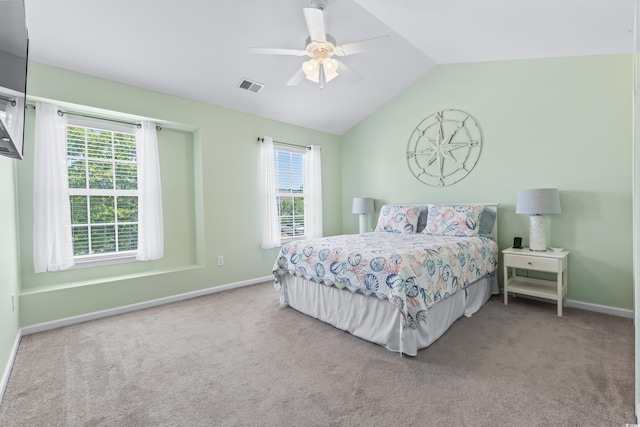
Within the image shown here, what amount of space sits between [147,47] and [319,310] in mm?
3067

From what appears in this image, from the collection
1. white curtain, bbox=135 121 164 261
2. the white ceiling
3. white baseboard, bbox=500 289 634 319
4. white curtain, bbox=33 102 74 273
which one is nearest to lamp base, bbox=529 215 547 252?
white baseboard, bbox=500 289 634 319

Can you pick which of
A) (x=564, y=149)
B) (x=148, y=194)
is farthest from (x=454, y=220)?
(x=148, y=194)

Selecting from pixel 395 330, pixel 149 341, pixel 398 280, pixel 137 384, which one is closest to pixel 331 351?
pixel 395 330

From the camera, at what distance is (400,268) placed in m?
2.08

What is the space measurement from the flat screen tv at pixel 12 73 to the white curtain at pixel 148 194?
2.08 m

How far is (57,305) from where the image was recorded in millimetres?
2742

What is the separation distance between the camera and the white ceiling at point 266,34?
228 cm

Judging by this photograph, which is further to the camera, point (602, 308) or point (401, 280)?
point (602, 308)

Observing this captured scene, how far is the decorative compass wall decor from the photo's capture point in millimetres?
3705

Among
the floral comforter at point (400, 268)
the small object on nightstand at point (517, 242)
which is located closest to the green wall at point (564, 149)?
the small object on nightstand at point (517, 242)

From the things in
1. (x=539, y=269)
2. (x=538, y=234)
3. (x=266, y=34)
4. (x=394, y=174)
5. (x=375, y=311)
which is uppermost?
(x=266, y=34)

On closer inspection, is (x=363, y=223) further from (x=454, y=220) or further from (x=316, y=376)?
(x=316, y=376)

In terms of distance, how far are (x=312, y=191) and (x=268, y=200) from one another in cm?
90

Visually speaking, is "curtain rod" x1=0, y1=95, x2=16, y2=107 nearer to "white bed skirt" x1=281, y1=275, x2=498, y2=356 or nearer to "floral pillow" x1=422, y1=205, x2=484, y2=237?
"white bed skirt" x1=281, y1=275, x2=498, y2=356
